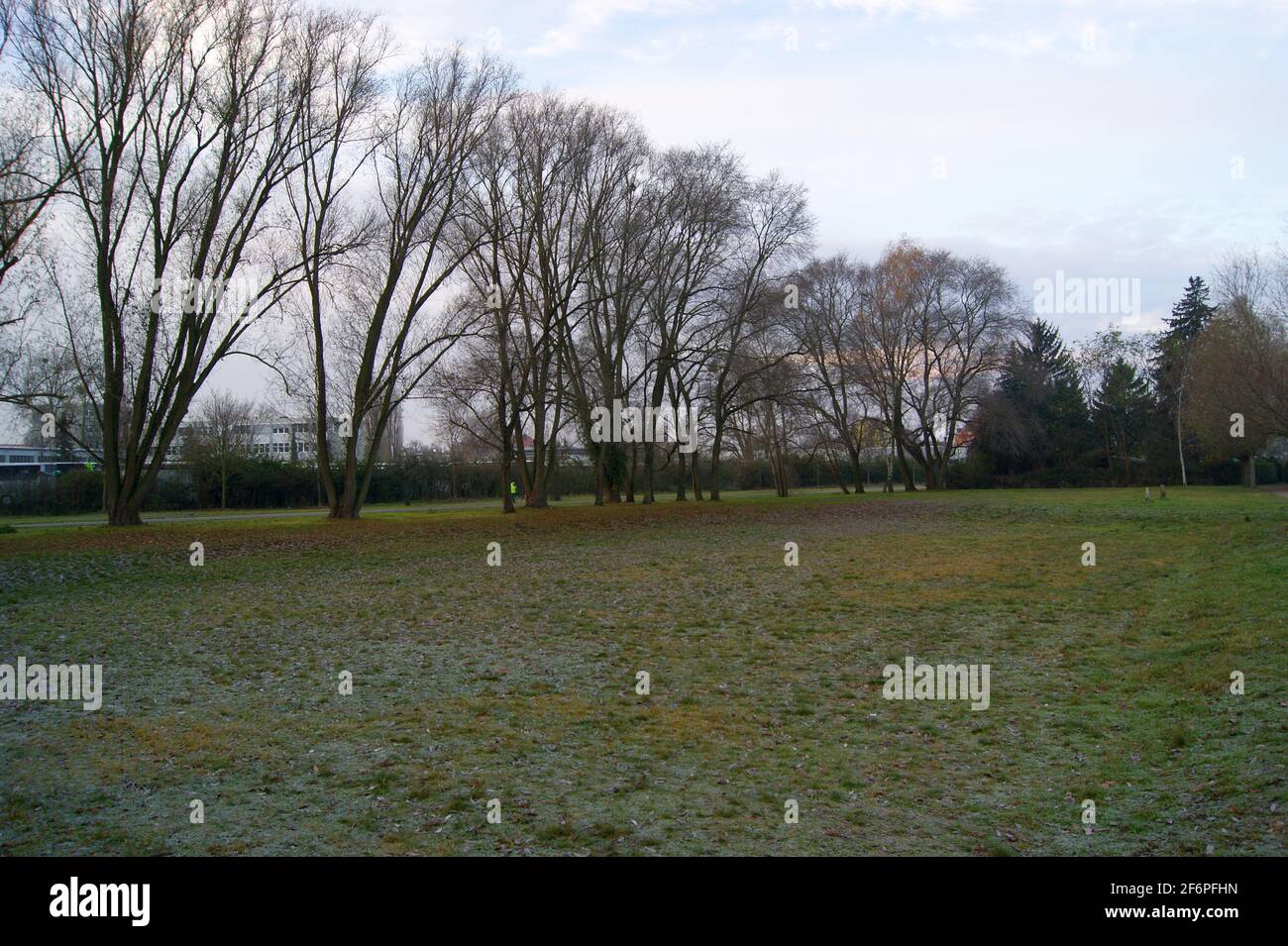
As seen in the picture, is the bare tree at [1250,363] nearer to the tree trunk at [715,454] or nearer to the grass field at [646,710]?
the grass field at [646,710]

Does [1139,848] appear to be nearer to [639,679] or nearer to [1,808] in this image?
[639,679]

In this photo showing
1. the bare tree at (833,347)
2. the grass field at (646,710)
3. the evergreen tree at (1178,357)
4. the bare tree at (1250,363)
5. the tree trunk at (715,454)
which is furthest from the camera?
the evergreen tree at (1178,357)

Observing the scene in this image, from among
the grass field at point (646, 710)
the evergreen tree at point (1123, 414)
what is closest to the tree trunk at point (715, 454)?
the grass field at point (646, 710)

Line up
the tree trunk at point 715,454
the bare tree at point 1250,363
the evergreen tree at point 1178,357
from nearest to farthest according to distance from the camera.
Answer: the bare tree at point 1250,363 → the tree trunk at point 715,454 → the evergreen tree at point 1178,357

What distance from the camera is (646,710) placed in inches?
373

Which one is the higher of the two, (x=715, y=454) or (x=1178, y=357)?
(x=1178, y=357)

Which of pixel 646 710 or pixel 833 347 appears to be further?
pixel 833 347

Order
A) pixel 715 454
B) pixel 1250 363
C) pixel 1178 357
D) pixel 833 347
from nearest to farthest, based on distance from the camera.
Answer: pixel 1250 363 < pixel 715 454 < pixel 833 347 < pixel 1178 357

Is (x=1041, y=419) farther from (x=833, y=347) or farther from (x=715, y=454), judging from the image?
(x=715, y=454)

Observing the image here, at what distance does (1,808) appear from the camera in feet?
20.7

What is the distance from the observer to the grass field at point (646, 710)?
6266 mm

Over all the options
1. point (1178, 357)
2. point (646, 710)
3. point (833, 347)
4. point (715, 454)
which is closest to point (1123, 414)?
point (1178, 357)
